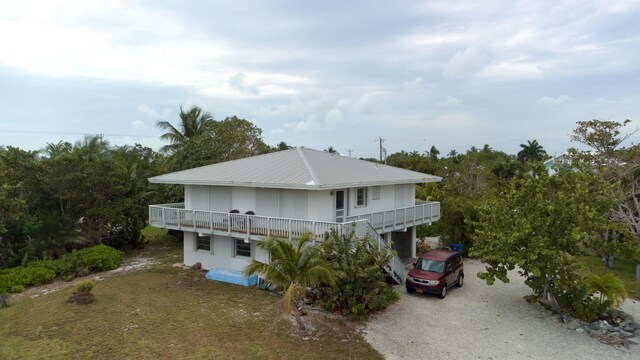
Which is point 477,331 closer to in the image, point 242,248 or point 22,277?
point 242,248

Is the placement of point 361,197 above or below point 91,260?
above

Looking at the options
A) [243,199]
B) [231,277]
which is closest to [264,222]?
[243,199]

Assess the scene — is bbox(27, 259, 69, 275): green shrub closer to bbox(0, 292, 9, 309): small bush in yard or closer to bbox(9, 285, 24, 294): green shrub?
bbox(9, 285, 24, 294): green shrub

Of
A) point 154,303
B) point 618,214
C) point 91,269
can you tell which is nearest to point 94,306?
point 154,303

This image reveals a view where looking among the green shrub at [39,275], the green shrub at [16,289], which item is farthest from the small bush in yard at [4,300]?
the green shrub at [39,275]

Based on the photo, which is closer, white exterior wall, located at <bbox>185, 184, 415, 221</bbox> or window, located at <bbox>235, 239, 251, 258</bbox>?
Result: white exterior wall, located at <bbox>185, 184, 415, 221</bbox>

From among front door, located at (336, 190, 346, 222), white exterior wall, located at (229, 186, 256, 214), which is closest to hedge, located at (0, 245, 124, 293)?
white exterior wall, located at (229, 186, 256, 214)
